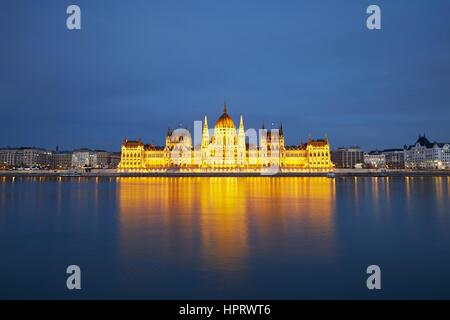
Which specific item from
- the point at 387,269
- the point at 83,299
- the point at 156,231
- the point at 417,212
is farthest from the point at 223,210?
the point at 83,299

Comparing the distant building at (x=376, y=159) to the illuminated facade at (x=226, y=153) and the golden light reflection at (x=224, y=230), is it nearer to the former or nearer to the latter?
the illuminated facade at (x=226, y=153)

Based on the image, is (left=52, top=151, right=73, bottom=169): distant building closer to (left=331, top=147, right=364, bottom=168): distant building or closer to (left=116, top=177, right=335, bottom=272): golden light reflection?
(left=331, top=147, right=364, bottom=168): distant building

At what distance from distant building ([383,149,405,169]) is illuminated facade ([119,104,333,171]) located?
43.0 metres

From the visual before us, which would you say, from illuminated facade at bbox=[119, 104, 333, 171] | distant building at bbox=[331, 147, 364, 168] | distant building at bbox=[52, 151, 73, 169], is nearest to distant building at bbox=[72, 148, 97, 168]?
distant building at bbox=[52, 151, 73, 169]

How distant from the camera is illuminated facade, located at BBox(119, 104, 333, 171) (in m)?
107

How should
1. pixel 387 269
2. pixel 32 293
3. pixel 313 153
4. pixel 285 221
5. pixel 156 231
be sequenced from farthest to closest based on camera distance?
pixel 313 153, pixel 285 221, pixel 156 231, pixel 387 269, pixel 32 293

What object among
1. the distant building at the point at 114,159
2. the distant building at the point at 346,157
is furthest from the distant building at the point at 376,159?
the distant building at the point at 114,159

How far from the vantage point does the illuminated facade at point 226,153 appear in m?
107

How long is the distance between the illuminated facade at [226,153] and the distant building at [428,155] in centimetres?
3348

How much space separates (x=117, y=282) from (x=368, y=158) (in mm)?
154429

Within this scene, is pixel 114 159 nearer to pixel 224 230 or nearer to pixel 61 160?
pixel 61 160

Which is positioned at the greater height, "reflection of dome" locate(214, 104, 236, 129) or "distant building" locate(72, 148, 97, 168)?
"reflection of dome" locate(214, 104, 236, 129)
